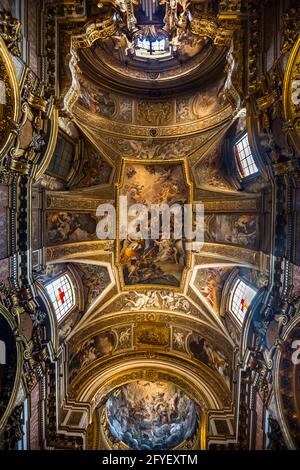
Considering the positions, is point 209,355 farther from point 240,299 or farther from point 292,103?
point 292,103

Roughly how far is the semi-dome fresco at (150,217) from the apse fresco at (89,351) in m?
0.10

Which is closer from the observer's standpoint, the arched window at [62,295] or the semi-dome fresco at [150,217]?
the semi-dome fresco at [150,217]

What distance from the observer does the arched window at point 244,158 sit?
13.8 m

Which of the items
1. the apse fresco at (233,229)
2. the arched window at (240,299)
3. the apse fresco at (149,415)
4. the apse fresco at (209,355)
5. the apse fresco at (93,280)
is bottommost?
the apse fresco at (149,415)

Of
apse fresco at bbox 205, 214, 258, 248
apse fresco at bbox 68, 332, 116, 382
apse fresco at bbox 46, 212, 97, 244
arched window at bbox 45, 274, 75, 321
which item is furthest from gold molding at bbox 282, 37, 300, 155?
apse fresco at bbox 68, 332, 116, 382

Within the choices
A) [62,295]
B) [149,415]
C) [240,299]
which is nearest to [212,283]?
[240,299]

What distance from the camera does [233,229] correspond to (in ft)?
47.0

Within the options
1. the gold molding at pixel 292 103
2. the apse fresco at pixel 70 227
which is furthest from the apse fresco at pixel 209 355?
the gold molding at pixel 292 103

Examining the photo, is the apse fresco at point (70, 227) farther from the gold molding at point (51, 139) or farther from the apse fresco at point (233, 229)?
the apse fresco at point (233, 229)

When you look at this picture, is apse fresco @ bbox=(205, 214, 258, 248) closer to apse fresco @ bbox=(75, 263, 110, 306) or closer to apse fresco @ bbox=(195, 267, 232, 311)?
apse fresco @ bbox=(195, 267, 232, 311)

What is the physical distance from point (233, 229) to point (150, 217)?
4293 mm

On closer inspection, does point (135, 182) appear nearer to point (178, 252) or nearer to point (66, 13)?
point (178, 252)
